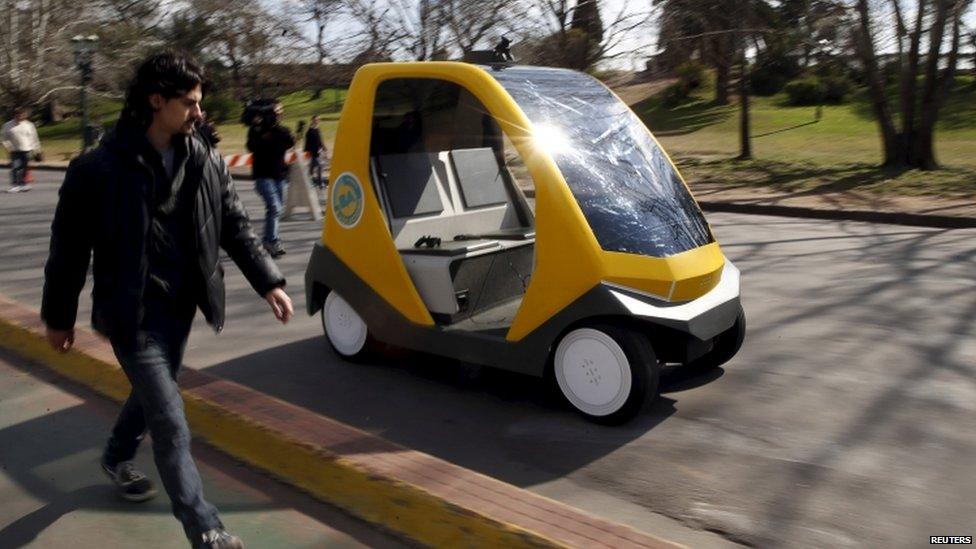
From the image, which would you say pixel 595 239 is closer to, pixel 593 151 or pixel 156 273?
pixel 593 151

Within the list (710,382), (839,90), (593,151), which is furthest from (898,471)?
(839,90)

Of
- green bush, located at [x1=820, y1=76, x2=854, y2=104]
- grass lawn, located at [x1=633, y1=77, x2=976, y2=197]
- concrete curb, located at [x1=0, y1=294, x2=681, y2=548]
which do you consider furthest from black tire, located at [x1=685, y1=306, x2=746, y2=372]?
green bush, located at [x1=820, y1=76, x2=854, y2=104]

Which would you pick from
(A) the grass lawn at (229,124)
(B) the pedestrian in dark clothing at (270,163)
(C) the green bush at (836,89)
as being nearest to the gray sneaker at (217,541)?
(B) the pedestrian in dark clothing at (270,163)

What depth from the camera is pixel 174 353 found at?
3453mm

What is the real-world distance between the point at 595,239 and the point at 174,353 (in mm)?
2195

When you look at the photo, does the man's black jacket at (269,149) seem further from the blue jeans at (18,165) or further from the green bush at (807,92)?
the green bush at (807,92)

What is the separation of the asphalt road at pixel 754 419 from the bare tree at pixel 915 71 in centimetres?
1202

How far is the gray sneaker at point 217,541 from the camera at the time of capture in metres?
3.23

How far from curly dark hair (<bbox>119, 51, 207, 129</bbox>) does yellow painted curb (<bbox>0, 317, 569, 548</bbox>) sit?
1567 mm

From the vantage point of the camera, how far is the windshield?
4.99m

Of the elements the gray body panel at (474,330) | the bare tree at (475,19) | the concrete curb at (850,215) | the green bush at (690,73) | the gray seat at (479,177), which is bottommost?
the concrete curb at (850,215)

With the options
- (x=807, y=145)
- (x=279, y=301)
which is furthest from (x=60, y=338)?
(x=807, y=145)

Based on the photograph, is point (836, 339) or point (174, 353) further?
point (836, 339)

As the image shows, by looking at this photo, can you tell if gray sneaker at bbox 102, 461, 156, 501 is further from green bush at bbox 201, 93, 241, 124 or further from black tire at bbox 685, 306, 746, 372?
green bush at bbox 201, 93, 241, 124
